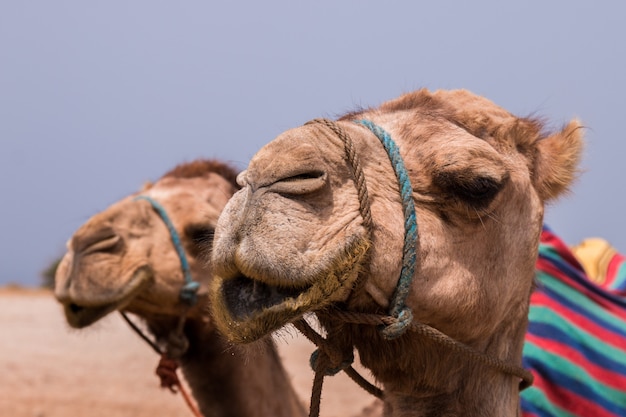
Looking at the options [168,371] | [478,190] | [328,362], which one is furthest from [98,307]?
[478,190]

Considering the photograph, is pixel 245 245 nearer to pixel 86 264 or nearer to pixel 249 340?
pixel 249 340

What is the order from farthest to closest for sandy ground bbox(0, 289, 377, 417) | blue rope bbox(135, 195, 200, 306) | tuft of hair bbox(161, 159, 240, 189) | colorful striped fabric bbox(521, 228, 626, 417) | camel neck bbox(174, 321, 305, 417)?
sandy ground bbox(0, 289, 377, 417) → tuft of hair bbox(161, 159, 240, 189) → blue rope bbox(135, 195, 200, 306) → camel neck bbox(174, 321, 305, 417) → colorful striped fabric bbox(521, 228, 626, 417)

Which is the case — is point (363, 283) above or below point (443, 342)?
above

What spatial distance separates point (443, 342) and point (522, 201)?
1.66 ft

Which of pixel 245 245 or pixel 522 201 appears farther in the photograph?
pixel 522 201

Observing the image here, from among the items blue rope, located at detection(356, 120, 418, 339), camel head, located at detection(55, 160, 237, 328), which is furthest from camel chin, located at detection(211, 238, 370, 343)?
camel head, located at detection(55, 160, 237, 328)

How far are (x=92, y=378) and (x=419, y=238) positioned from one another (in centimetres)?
806

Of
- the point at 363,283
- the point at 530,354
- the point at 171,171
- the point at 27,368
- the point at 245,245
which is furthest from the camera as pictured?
the point at 27,368

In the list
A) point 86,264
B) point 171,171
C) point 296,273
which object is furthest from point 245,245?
point 171,171

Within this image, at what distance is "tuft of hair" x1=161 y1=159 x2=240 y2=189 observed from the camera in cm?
475

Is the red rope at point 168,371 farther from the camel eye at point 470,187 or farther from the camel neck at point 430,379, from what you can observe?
the camel eye at point 470,187

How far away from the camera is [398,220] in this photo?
2.14m

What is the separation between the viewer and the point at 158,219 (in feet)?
14.3

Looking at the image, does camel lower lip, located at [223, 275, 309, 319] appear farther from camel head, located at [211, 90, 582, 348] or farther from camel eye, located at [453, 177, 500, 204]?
camel eye, located at [453, 177, 500, 204]
